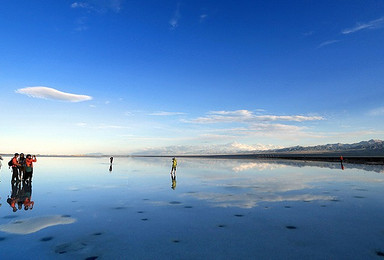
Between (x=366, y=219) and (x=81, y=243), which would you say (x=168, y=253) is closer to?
(x=81, y=243)

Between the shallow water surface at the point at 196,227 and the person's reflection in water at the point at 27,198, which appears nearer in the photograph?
the shallow water surface at the point at 196,227

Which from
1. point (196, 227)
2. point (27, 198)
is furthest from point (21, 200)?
point (196, 227)

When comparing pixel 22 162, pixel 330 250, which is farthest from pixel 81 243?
pixel 22 162

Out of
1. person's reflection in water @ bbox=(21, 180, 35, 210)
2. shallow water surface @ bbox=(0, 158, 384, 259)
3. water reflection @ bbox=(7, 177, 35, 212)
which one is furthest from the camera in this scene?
person's reflection in water @ bbox=(21, 180, 35, 210)

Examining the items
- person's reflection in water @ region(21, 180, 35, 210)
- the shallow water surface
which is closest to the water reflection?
person's reflection in water @ region(21, 180, 35, 210)

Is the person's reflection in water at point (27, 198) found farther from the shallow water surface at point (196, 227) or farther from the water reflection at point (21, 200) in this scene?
the shallow water surface at point (196, 227)

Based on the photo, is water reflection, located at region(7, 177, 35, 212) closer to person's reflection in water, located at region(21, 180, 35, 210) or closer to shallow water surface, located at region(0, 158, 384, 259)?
person's reflection in water, located at region(21, 180, 35, 210)

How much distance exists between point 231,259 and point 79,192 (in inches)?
492

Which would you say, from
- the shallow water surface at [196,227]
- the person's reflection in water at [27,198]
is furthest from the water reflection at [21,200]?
the shallow water surface at [196,227]

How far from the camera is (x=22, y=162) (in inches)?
778

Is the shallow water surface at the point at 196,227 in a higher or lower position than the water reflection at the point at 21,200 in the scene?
lower

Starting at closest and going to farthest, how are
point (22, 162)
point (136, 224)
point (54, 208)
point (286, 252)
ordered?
point (286, 252), point (136, 224), point (54, 208), point (22, 162)

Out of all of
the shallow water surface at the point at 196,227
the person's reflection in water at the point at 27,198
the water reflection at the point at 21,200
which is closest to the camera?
the shallow water surface at the point at 196,227

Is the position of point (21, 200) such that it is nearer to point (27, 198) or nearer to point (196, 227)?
point (27, 198)
